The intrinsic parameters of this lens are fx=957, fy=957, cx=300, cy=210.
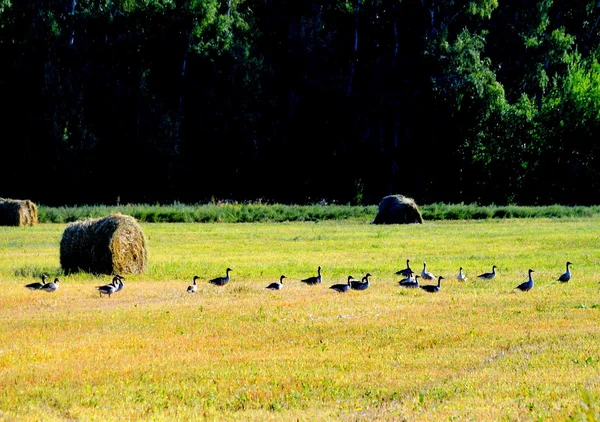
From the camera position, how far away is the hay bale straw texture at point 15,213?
53.4 m

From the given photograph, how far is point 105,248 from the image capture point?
29.9 m

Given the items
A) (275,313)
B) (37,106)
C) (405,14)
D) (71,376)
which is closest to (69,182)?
(37,106)

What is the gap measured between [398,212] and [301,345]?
37965 millimetres

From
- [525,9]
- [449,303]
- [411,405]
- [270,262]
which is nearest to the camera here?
[411,405]

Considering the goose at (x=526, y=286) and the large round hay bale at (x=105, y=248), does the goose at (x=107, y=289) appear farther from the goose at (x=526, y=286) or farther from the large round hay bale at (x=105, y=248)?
the goose at (x=526, y=286)

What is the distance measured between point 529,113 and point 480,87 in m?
7.17

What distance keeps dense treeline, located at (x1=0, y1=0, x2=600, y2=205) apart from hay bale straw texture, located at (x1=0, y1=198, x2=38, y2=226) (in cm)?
2070

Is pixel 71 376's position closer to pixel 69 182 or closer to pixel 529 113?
pixel 69 182

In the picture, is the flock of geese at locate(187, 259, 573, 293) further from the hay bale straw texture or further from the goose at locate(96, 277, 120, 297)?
the hay bale straw texture

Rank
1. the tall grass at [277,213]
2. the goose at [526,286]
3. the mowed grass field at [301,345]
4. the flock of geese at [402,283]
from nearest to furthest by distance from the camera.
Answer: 1. the mowed grass field at [301,345]
2. the goose at [526,286]
3. the flock of geese at [402,283]
4. the tall grass at [277,213]

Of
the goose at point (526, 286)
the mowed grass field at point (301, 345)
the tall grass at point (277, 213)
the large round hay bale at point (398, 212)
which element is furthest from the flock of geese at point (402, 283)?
the tall grass at point (277, 213)

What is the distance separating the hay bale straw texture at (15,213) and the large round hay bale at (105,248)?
78.4 feet

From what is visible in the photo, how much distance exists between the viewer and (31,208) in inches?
2148

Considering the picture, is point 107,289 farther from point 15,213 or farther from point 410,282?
point 15,213
